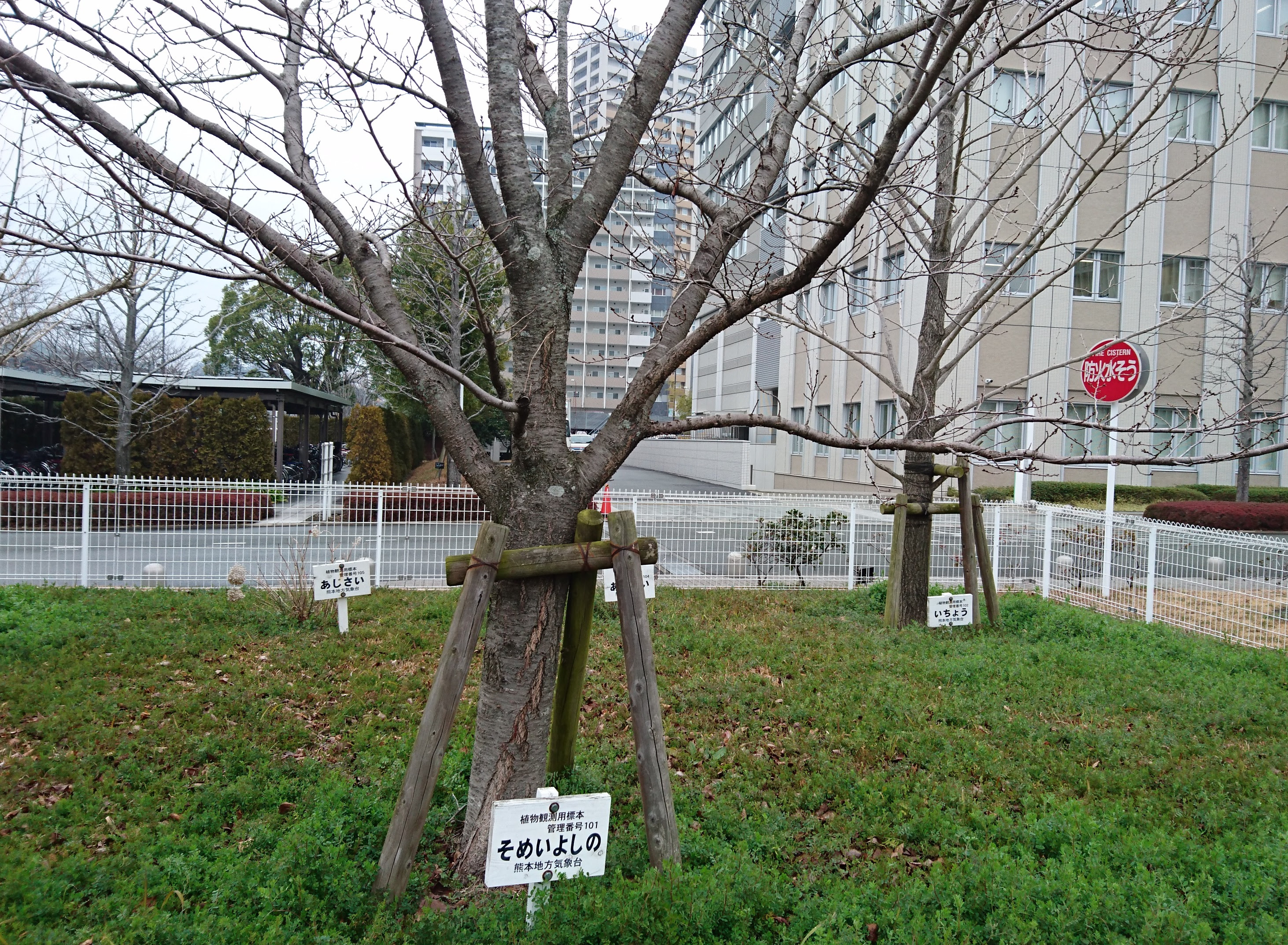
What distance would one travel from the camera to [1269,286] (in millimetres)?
16781

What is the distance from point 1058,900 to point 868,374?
19370mm

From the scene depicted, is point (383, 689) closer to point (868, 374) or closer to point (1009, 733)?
point (1009, 733)

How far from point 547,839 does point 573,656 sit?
0.86 meters

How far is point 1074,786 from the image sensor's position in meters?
4.29

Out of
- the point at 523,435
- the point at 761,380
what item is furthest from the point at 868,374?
the point at 523,435

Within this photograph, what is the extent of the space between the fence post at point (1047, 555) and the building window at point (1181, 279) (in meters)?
13.2

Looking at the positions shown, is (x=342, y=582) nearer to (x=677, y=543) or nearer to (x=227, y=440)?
(x=677, y=543)

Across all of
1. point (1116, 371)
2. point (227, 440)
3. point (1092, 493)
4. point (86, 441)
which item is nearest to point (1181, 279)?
point (1092, 493)

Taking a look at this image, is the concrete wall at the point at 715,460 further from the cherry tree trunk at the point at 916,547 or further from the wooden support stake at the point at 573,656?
the wooden support stake at the point at 573,656

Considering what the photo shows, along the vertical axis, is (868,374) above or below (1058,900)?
above

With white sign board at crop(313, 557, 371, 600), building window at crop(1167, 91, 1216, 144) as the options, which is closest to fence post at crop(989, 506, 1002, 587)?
white sign board at crop(313, 557, 371, 600)

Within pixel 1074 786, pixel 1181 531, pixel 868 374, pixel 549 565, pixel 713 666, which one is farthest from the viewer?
pixel 868 374

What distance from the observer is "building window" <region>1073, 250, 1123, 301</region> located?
61.6ft

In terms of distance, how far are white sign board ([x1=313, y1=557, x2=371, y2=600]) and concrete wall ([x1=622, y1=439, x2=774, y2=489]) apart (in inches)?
587
